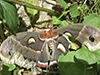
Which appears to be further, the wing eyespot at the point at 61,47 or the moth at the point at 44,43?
the wing eyespot at the point at 61,47

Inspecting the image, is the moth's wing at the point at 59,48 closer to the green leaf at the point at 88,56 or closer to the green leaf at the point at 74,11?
the green leaf at the point at 88,56

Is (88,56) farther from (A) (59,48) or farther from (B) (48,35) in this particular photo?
(B) (48,35)

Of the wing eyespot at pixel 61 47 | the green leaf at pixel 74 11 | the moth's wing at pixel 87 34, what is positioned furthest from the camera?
the green leaf at pixel 74 11

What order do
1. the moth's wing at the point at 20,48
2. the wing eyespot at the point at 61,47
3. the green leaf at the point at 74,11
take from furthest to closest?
the green leaf at the point at 74,11
the wing eyespot at the point at 61,47
the moth's wing at the point at 20,48

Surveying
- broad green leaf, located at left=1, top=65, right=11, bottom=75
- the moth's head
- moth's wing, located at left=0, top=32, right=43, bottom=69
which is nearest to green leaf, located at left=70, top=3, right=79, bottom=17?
the moth's head

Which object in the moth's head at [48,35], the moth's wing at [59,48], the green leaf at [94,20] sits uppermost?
the green leaf at [94,20]

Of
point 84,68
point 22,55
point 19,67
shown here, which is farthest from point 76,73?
point 19,67

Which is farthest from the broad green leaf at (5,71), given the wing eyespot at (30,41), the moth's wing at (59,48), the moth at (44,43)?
the moth's wing at (59,48)

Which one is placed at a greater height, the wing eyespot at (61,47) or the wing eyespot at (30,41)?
the wing eyespot at (30,41)
